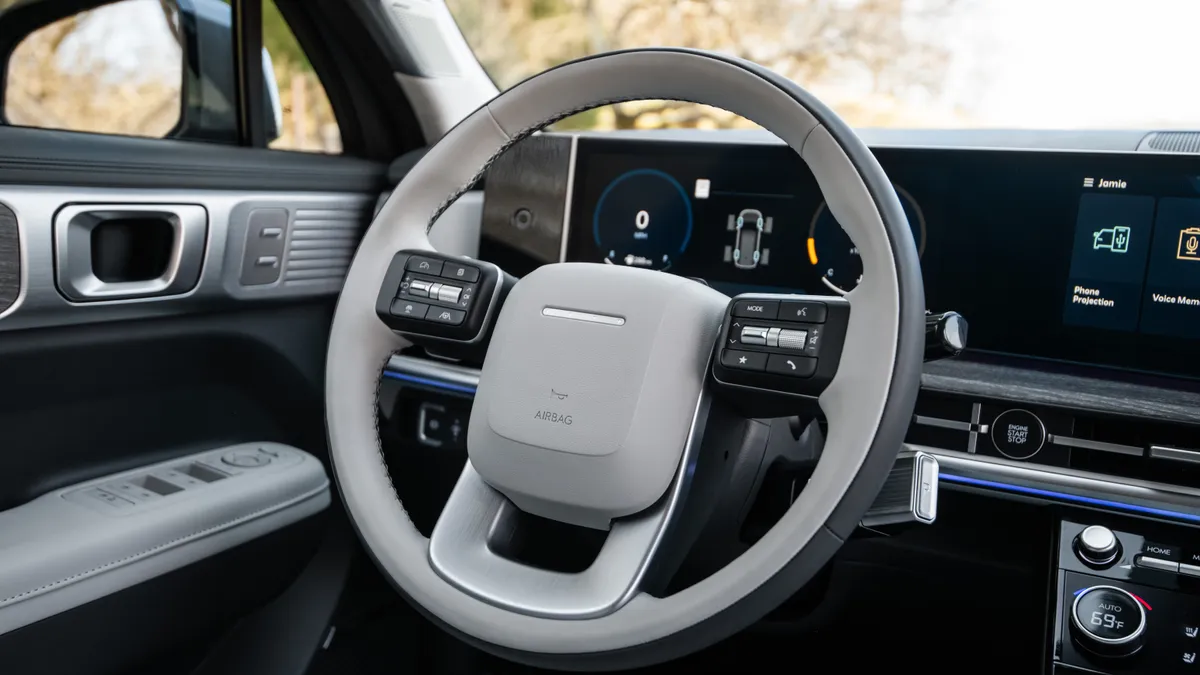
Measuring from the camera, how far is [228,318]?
1.52 meters

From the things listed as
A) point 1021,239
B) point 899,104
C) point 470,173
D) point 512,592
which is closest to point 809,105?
point 470,173

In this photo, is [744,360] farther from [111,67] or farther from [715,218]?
[111,67]

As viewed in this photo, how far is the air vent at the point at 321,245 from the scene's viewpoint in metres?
1.58

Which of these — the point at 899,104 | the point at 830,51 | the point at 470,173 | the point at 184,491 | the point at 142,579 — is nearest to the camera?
the point at 470,173

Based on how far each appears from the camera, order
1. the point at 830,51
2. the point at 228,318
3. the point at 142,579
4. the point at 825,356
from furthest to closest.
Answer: the point at 830,51 < the point at 228,318 < the point at 142,579 < the point at 825,356

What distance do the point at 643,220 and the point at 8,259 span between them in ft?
2.79

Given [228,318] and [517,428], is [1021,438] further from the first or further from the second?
[228,318]

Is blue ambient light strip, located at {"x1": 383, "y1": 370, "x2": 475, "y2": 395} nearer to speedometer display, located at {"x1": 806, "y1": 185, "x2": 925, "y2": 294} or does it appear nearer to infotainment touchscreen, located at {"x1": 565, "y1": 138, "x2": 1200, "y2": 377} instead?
infotainment touchscreen, located at {"x1": 565, "y1": 138, "x2": 1200, "y2": 377}

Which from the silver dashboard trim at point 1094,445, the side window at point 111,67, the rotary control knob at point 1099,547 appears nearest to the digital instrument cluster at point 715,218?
the silver dashboard trim at point 1094,445

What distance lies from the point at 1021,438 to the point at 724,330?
1.71 feet

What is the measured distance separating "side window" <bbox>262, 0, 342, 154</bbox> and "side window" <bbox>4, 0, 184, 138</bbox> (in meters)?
0.16

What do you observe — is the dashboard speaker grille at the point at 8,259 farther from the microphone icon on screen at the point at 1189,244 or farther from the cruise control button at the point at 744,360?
the microphone icon on screen at the point at 1189,244

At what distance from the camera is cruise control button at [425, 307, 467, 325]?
980mm

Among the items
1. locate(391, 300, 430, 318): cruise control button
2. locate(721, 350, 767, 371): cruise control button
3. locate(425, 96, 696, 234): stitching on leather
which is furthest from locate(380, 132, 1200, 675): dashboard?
locate(391, 300, 430, 318): cruise control button
